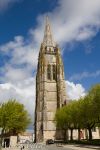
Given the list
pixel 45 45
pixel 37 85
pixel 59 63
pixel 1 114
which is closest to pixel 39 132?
pixel 37 85

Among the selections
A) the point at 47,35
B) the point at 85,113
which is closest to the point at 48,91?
the point at 47,35

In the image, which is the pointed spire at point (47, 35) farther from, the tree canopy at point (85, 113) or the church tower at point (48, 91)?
the tree canopy at point (85, 113)

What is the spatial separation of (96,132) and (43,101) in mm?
25021

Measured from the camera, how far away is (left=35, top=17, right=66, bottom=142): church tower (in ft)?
394

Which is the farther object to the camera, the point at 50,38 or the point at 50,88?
the point at 50,38

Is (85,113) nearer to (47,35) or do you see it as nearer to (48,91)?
(48,91)

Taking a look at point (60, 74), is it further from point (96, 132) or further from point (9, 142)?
point (9, 142)

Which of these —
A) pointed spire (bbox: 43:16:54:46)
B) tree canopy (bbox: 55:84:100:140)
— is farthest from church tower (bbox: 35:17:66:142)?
tree canopy (bbox: 55:84:100:140)

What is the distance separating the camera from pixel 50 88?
5054 inches

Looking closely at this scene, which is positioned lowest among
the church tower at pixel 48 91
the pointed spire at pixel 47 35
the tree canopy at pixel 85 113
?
the tree canopy at pixel 85 113

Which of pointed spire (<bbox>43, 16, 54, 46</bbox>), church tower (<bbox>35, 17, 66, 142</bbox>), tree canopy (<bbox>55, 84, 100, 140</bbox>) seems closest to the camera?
tree canopy (<bbox>55, 84, 100, 140</bbox>)

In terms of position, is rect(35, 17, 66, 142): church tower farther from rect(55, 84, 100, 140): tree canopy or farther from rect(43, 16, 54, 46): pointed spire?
rect(55, 84, 100, 140): tree canopy

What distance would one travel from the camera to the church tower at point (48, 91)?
120 meters

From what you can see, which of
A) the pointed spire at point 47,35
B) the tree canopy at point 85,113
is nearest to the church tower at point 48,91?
the pointed spire at point 47,35
